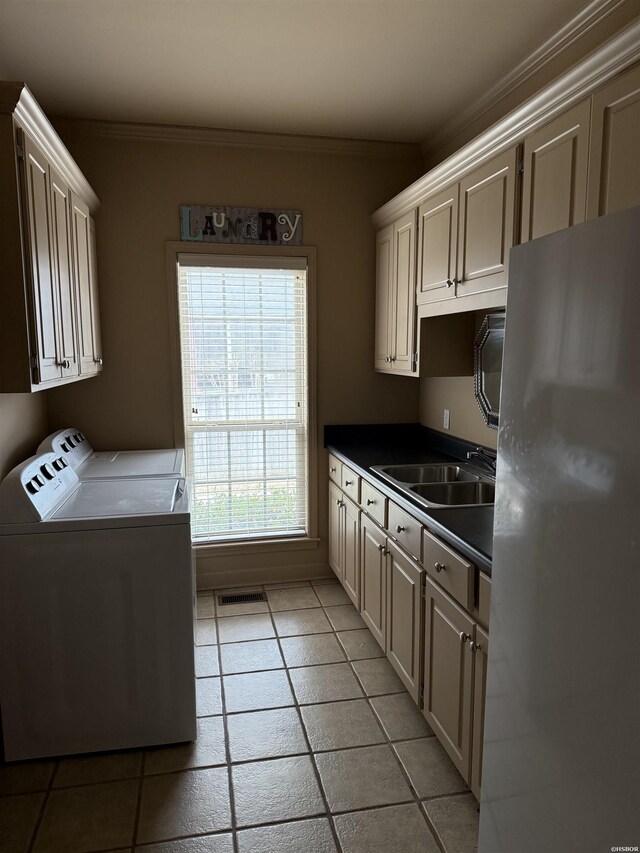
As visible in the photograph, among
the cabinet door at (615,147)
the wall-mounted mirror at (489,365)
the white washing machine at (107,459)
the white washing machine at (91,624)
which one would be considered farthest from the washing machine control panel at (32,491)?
the cabinet door at (615,147)

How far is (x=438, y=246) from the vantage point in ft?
8.93

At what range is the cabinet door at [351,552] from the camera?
3.13m

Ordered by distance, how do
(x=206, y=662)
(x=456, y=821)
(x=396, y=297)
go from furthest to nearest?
(x=396, y=297) < (x=206, y=662) < (x=456, y=821)

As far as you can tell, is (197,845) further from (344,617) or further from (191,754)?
(344,617)

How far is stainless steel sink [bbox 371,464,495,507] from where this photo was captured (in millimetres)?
2689

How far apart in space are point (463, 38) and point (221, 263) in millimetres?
1733

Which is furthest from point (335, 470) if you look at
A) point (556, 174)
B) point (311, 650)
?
point (556, 174)

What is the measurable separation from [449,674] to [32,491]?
168 cm

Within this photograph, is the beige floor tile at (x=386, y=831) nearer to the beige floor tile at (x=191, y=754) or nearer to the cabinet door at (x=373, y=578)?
the beige floor tile at (x=191, y=754)

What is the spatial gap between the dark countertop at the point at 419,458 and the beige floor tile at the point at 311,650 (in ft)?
3.03

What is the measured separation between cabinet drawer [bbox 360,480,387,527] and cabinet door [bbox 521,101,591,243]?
1275 mm

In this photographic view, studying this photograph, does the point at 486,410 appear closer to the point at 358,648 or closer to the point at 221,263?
the point at 358,648

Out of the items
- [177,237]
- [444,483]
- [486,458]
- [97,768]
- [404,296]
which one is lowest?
[97,768]

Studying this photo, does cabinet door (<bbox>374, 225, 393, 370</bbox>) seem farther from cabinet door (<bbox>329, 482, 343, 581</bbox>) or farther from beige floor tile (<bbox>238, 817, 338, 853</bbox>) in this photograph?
beige floor tile (<bbox>238, 817, 338, 853</bbox>)
